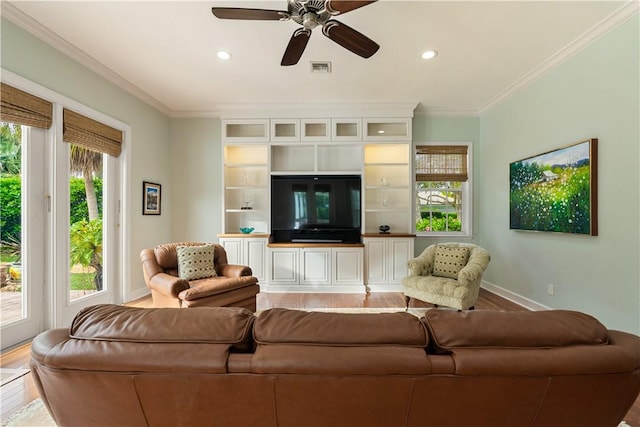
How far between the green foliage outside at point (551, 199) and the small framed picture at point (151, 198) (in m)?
5.17

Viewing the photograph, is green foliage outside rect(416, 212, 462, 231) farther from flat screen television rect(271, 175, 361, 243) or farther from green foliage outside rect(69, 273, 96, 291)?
green foliage outside rect(69, 273, 96, 291)

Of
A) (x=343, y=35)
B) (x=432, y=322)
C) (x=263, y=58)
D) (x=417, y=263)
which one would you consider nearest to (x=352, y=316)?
(x=432, y=322)

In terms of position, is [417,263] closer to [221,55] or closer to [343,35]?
[343,35]

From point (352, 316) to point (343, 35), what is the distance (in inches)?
82.3

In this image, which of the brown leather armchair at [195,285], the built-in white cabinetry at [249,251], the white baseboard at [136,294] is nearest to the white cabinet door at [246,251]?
the built-in white cabinetry at [249,251]

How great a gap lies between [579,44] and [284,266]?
14.1ft

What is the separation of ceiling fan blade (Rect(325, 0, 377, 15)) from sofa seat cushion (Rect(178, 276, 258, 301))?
8.49ft

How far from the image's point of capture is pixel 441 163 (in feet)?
15.6

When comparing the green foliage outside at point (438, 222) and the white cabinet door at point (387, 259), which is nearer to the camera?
the white cabinet door at point (387, 259)

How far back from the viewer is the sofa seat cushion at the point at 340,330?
2.92 ft

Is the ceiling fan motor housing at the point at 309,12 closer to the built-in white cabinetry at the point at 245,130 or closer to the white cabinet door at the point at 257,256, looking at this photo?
the built-in white cabinetry at the point at 245,130

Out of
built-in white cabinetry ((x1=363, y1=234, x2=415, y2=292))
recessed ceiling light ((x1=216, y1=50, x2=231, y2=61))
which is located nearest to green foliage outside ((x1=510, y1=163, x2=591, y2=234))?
built-in white cabinetry ((x1=363, y1=234, x2=415, y2=292))

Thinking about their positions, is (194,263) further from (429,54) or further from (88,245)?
(429,54)

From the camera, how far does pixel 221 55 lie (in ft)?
10.0
